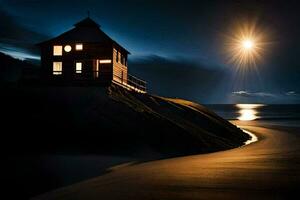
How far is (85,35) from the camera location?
47000 millimetres

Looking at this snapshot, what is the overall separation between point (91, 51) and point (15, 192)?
98.2ft

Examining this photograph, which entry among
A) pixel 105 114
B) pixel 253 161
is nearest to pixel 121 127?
pixel 105 114

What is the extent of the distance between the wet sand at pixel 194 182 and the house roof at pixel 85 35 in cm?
2363

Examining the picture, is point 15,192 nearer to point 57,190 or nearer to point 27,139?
point 57,190

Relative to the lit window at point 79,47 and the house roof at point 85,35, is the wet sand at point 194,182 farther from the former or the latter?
the lit window at point 79,47

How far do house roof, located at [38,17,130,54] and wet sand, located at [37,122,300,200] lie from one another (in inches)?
930

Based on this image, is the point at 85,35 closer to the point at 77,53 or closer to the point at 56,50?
the point at 77,53

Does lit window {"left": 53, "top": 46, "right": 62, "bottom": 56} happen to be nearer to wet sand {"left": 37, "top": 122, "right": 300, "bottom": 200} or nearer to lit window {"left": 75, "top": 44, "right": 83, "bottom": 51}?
lit window {"left": 75, "top": 44, "right": 83, "bottom": 51}

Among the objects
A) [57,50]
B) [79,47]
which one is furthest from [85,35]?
[57,50]

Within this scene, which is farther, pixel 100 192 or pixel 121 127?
pixel 121 127

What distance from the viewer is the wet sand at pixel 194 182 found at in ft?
55.6

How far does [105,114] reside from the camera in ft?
116

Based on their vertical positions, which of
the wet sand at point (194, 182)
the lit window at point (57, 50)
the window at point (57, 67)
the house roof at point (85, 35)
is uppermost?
the house roof at point (85, 35)

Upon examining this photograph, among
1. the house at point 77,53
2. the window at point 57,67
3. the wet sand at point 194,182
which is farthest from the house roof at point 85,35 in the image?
the wet sand at point 194,182
